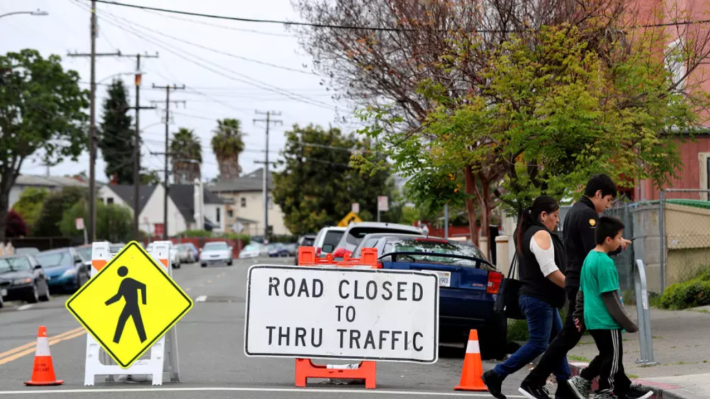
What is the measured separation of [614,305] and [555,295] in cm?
73

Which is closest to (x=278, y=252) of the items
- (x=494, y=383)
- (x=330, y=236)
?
(x=330, y=236)

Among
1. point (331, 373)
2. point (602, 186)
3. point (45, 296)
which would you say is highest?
point (602, 186)

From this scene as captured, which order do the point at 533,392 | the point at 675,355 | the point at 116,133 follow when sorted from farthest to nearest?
1. the point at 116,133
2. the point at 675,355
3. the point at 533,392

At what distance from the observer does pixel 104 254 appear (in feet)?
32.3

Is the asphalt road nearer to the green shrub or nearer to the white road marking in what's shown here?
the white road marking

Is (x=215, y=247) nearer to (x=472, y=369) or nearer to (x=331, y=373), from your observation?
(x=331, y=373)

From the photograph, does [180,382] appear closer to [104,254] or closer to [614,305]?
[104,254]

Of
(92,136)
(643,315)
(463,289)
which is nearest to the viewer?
(643,315)

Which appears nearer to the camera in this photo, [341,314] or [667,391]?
[667,391]

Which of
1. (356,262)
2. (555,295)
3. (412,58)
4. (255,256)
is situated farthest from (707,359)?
(255,256)

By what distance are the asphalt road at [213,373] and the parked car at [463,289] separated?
21.0 inches

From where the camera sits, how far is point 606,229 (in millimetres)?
7953

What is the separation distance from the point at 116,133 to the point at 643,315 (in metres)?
107

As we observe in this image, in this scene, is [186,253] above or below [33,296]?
above
